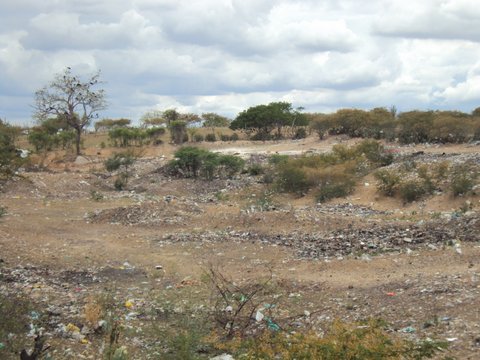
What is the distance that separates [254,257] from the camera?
11.1 meters

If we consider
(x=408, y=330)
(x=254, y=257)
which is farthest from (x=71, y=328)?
(x=254, y=257)

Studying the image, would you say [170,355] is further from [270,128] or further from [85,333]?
[270,128]

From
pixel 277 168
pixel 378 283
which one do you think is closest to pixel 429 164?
pixel 277 168

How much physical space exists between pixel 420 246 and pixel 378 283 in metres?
2.40

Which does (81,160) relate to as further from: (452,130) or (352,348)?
(352,348)

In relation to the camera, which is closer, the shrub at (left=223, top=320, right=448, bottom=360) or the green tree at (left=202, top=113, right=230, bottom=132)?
the shrub at (left=223, top=320, right=448, bottom=360)

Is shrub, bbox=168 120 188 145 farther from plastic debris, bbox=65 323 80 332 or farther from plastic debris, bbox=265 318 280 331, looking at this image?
plastic debris, bbox=265 318 280 331

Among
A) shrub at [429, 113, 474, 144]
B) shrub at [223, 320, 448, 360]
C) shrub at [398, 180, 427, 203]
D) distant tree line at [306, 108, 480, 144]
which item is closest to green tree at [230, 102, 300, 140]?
distant tree line at [306, 108, 480, 144]

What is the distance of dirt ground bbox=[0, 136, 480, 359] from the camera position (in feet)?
23.9

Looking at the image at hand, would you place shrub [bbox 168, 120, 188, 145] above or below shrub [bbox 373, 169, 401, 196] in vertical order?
above

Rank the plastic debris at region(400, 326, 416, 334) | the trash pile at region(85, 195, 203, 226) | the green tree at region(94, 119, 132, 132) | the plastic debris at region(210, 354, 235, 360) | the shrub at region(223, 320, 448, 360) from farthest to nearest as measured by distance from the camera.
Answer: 1. the green tree at region(94, 119, 132, 132)
2. the trash pile at region(85, 195, 203, 226)
3. the plastic debris at region(400, 326, 416, 334)
4. the plastic debris at region(210, 354, 235, 360)
5. the shrub at region(223, 320, 448, 360)

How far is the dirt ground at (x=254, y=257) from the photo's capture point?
729 cm

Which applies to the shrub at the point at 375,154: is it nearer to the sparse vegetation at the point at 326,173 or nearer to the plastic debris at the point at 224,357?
the sparse vegetation at the point at 326,173

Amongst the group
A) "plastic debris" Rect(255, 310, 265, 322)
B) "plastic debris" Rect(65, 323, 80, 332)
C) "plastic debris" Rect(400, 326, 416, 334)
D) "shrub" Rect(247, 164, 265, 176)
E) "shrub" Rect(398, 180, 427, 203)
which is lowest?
"plastic debris" Rect(65, 323, 80, 332)
